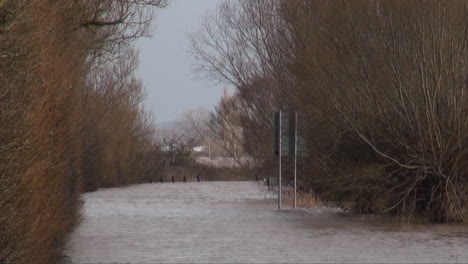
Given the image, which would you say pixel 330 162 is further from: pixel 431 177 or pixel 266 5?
pixel 266 5

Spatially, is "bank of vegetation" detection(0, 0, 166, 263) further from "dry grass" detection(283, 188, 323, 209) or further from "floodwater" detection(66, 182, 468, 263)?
"dry grass" detection(283, 188, 323, 209)

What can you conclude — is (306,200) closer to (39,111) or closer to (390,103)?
(390,103)

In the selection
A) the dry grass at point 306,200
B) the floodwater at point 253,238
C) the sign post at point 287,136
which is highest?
the sign post at point 287,136

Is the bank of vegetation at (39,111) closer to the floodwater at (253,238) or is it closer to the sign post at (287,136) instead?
the floodwater at (253,238)

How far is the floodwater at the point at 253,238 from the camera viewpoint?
12844 mm

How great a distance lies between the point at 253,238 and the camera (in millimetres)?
15562

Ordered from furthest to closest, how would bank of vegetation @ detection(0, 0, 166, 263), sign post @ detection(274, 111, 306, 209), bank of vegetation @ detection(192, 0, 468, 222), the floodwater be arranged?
sign post @ detection(274, 111, 306, 209)
bank of vegetation @ detection(192, 0, 468, 222)
the floodwater
bank of vegetation @ detection(0, 0, 166, 263)

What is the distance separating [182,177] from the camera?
49.9 metres

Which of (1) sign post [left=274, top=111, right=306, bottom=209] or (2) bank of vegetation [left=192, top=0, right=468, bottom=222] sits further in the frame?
(1) sign post [left=274, top=111, right=306, bottom=209]

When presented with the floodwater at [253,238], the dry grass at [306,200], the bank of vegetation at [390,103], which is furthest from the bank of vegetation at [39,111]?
the dry grass at [306,200]

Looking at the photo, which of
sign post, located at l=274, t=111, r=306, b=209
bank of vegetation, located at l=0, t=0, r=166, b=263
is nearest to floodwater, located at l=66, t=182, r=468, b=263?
bank of vegetation, located at l=0, t=0, r=166, b=263

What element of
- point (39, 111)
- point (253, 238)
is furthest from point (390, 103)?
point (39, 111)

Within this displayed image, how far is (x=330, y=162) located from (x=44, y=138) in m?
12.4

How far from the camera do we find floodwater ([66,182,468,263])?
12844 mm
